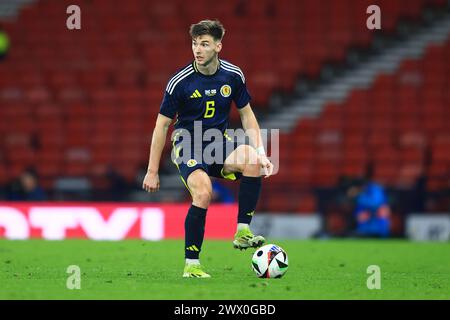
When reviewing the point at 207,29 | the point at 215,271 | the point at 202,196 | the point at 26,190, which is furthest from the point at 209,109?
the point at 26,190

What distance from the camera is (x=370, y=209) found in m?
15.6

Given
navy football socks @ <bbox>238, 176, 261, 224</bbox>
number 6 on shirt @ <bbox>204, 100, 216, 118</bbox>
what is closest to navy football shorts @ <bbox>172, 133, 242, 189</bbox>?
navy football socks @ <bbox>238, 176, 261, 224</bbox>

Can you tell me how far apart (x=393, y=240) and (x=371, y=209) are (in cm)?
61

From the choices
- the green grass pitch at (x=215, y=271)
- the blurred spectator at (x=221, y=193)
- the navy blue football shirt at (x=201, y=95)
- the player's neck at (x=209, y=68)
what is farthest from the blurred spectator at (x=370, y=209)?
the player's neck at (x=209, y=68)

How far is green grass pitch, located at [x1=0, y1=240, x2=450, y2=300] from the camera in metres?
7.30

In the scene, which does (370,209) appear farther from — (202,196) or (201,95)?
(202,196)

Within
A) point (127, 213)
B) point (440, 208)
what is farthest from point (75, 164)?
point (440, 208)

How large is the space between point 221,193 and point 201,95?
740 cm

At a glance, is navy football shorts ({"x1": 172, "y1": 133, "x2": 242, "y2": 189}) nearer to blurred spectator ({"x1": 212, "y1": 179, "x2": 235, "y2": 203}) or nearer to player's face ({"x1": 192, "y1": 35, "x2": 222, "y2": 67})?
player's face ({"x1": 192, "y1": 35, "x2": 222, "y2": 67})

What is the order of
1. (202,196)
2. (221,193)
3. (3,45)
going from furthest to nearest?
(3,45) < (221,193) < (202,196)

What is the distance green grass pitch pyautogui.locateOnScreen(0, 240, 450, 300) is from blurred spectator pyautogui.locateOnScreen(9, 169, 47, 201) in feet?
6.14

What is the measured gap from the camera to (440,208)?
51.7 ft
